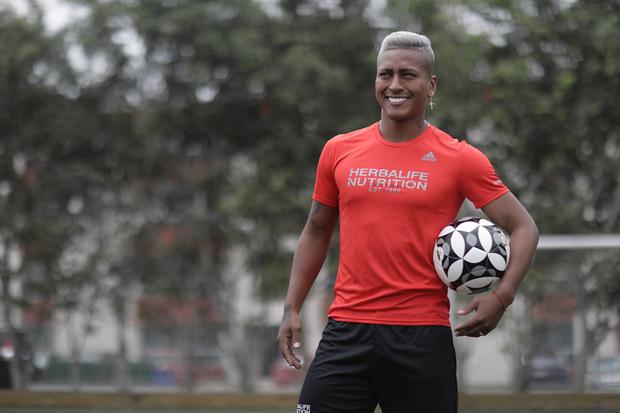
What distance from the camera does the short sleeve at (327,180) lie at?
350cm

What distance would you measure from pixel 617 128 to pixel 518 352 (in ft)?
12.7

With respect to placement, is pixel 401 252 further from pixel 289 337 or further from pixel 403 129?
pixel 289 337

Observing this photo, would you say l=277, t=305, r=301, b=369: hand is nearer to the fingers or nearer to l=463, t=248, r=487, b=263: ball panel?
Result: the fingers

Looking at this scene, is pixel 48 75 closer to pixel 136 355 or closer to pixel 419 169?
pixel 136 355

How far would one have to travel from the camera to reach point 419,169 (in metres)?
3.31

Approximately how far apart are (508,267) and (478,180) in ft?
1.01

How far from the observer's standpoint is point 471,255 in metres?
3.37

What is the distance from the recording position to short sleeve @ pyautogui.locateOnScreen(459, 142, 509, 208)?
3.32 meters

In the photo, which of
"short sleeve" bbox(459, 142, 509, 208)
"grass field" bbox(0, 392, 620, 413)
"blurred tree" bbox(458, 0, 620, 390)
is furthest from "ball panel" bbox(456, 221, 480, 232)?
"blurred tree" bbox(458, 0, 620, 390)

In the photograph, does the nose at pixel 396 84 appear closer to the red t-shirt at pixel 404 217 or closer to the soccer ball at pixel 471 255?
the red t-shirt at pixel 404 217

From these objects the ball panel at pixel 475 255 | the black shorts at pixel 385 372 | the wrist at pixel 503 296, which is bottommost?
the black shorts at pixel 385 372

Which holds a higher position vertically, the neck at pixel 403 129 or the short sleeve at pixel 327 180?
the neck at pixel 403 129

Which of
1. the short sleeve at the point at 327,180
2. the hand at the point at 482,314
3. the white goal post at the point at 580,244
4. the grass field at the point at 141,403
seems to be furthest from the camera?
the grass field at the point at 141,403

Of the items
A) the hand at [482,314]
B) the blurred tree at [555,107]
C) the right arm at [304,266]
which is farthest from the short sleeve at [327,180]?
the blurred tree at [555,107]
